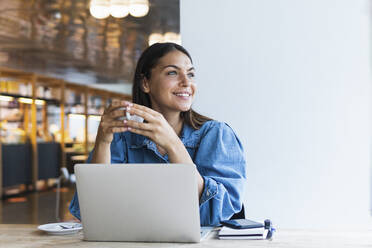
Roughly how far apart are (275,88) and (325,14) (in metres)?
0.51

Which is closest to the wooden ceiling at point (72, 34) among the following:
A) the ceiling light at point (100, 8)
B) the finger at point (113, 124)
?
the ceiling light at point (100, 8)

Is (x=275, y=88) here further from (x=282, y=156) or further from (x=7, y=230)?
(x=7, y=230)

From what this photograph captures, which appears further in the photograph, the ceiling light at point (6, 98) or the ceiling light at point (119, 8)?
the ceiling light at point (6, 98)

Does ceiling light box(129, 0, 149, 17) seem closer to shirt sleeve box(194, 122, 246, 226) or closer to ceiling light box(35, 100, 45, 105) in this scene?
shirt sleeve box(194, 122, 246, 226)

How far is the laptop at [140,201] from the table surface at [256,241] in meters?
0.04

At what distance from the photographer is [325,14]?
2787 mm

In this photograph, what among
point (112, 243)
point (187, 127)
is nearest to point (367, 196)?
point (187, 127)

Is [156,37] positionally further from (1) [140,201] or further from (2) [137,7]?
(1) [140,201]

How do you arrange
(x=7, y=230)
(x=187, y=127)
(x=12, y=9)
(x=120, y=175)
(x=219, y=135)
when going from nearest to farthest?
(x=120, y=175) → (x=7, y=230) → (x=219, y=135) → (x=187, y=127) → (x=12, y=9)

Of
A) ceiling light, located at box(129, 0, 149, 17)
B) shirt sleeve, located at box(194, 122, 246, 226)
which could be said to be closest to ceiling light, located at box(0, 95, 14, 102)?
ceiling light, located at box(129, 0, 149, 17)

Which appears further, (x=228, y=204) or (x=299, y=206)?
(x=299, y=206)

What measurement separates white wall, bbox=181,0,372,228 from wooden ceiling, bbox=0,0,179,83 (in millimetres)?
3512

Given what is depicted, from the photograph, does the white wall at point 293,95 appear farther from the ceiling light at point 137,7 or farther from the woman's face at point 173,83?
the ceiling light at point 137,7

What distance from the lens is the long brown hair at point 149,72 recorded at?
2227 millimetres
